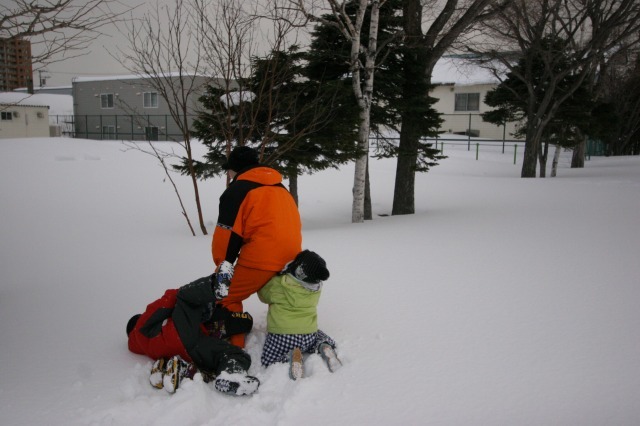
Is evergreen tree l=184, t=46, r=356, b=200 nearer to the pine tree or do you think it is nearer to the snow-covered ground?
the snow-covered ground

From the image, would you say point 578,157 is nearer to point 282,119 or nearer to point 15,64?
point 282,119

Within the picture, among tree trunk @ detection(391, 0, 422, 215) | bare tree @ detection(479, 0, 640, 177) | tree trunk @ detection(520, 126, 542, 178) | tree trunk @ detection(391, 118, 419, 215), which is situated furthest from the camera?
tree trunk @ detection(520, 126, 542, 178)

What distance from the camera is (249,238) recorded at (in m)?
3.74

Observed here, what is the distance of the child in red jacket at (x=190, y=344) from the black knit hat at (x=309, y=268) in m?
0.54

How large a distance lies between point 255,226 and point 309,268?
520 millimetres

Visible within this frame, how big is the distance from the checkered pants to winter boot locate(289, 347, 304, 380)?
82 millimetres

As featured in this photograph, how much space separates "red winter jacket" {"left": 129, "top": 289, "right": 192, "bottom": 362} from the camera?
3.45 meters

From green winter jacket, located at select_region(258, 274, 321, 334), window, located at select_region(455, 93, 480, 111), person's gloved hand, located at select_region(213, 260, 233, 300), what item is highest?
window, located at select_region(455, 93, 480, 111)

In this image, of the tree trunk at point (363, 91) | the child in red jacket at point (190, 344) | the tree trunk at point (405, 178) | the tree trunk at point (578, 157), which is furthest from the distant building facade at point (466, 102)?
the child in red jacket at point (190, 344)

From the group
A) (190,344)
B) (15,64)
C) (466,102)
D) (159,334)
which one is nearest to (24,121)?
(466,102)

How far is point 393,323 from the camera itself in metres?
4.24

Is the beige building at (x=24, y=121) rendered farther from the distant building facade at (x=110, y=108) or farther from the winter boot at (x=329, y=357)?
the winter boot at (x=329, y=357)

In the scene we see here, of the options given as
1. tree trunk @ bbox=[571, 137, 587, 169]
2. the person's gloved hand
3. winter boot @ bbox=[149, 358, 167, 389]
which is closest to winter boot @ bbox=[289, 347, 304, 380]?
the person's gloved hand

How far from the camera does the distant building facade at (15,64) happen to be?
4586 millimetres
